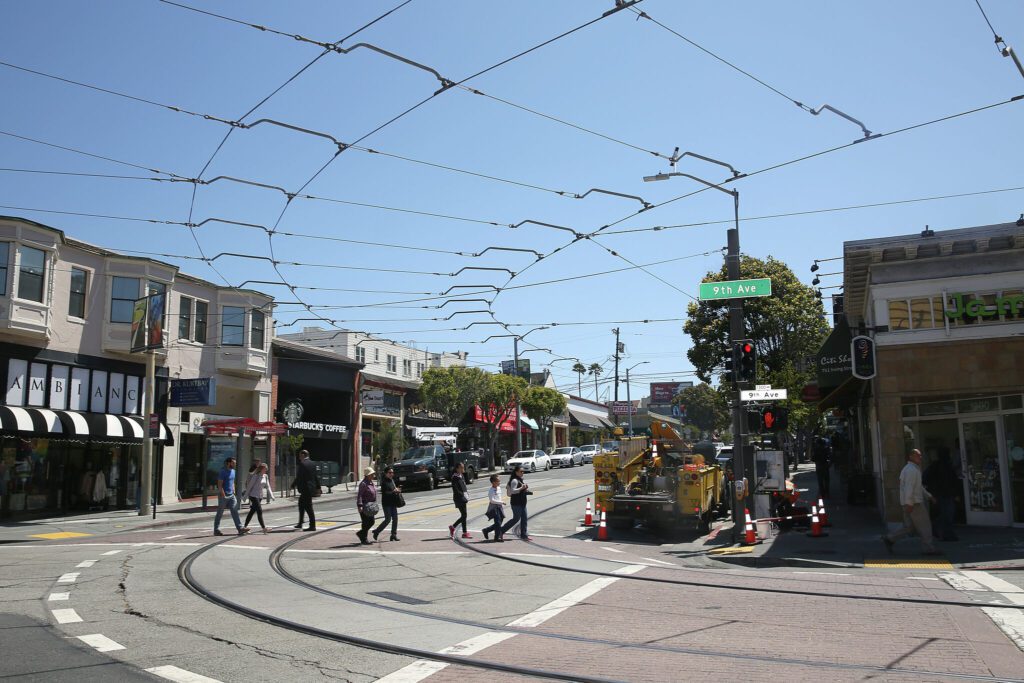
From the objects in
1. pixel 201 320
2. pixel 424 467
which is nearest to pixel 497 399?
pixel 424 467

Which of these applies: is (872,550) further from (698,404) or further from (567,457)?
(698,404)

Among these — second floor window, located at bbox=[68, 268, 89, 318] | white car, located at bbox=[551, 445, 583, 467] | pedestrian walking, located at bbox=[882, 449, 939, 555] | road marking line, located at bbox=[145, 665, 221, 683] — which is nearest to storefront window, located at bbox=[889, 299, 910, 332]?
pedestrian walking, located at bbox=[882, 449, 939, 555]

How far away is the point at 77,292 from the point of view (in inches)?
1052

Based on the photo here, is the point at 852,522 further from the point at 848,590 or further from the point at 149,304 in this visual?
the point at 149,304

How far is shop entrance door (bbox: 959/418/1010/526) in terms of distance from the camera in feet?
54.3

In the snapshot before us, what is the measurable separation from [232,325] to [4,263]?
34.5 ft

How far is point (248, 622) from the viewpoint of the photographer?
869cm

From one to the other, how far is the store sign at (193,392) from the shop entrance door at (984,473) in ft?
77.5

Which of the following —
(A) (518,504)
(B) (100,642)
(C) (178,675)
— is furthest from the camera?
(A) (518,504)

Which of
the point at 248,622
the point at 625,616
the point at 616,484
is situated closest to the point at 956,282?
the point at 616,484

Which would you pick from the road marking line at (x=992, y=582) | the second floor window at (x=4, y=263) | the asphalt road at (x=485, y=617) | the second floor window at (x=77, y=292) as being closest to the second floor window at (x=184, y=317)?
the second floor window at (x=77, y=292)

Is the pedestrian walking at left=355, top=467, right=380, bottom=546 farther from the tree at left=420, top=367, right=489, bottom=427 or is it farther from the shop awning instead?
the shop awning

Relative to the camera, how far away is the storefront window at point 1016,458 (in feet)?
53.4

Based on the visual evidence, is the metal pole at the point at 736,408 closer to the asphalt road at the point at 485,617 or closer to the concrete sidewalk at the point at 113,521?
the asphalt road at the point at 485,617
